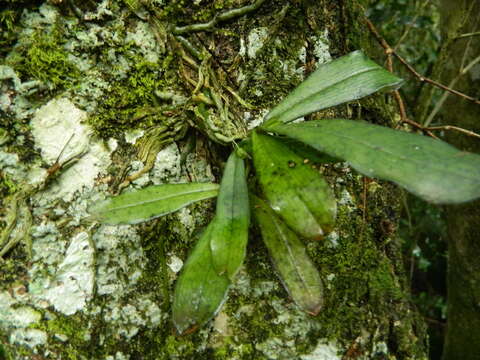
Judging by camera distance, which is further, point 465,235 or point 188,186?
point 465,235

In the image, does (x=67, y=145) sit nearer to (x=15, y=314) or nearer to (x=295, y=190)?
(x=15, y=314)

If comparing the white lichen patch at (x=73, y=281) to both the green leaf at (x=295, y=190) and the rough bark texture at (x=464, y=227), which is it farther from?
the rough bark texture at (x=464, y=227)

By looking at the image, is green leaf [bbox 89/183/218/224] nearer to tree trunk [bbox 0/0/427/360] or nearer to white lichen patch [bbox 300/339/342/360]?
tree trunk [bbox 0/0/427/360]

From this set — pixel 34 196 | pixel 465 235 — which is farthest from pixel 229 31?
pixel 465 235

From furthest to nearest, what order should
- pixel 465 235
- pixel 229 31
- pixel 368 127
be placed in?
pixel 465 235
pixel 229 31
pixel 368 127

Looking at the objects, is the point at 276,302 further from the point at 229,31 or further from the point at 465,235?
the point at 465,235

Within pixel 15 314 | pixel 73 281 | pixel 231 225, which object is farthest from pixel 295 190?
pixel 15 314
